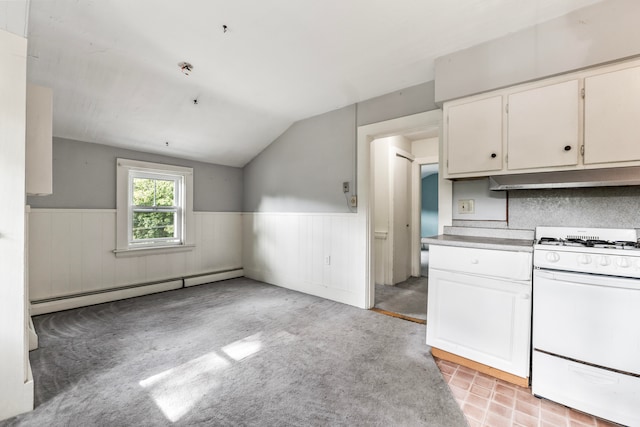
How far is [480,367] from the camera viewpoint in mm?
2012

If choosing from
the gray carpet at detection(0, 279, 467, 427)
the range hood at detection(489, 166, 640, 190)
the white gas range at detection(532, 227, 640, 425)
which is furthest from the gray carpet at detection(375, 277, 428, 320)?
the range hood at detection(489, 166, 640, 190)

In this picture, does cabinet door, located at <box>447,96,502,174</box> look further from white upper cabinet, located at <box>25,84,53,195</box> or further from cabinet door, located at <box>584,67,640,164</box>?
white upper cabinet, located at <box>25,84,53,195</box>

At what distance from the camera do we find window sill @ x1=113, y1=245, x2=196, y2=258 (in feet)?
12.2

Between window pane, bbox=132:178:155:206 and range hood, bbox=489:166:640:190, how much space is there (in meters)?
4.22

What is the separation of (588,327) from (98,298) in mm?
4597

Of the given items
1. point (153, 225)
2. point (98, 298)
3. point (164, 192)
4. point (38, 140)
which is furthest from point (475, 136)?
point (98, 298)

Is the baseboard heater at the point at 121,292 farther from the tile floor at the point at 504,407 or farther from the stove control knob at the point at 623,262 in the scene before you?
the stove control knob at the point at 623,262

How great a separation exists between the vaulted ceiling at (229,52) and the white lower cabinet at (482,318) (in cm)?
165

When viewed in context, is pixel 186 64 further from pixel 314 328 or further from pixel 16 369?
pixel 314 328

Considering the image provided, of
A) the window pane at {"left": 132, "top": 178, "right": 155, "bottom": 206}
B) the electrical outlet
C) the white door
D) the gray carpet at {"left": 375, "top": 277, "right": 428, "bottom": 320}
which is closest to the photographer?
the electrical outlet

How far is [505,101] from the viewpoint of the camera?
2133 mm

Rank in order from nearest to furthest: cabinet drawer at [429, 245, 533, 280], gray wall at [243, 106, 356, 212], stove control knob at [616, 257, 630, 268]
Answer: stove control knob at [616, 257, 630, 268] → cabinet drawer at [429, 245, 533, 280] → gray wall at [243, 106, 356, 212]

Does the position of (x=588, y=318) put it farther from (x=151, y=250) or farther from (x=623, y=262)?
→ (x=151, y=250)

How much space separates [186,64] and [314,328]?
2.72 metres
